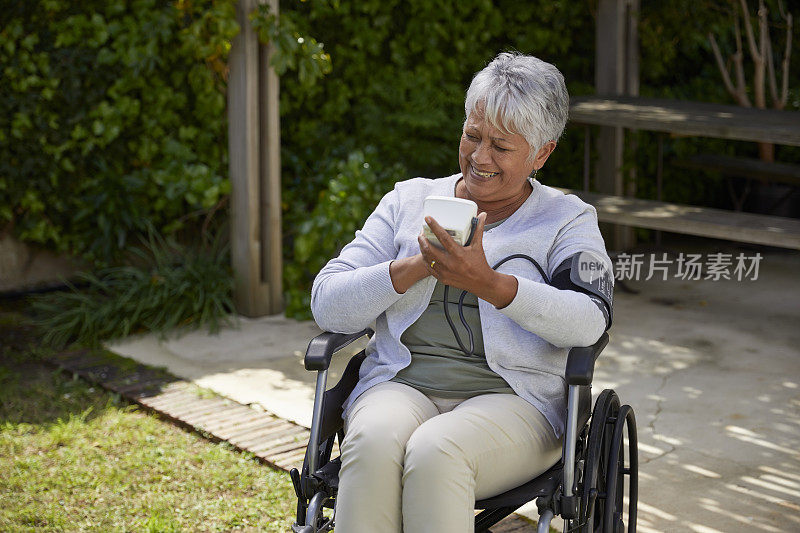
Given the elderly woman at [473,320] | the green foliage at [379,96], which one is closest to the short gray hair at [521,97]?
the elderly woman at [473,320]

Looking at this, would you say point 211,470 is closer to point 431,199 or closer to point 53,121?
point 431,199

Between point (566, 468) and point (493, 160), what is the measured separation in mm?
734

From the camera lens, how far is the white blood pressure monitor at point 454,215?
2.19 metres

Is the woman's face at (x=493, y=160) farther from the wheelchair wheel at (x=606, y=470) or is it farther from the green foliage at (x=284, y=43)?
the green foliage at (x=284, y=43)

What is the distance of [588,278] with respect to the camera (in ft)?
7.74

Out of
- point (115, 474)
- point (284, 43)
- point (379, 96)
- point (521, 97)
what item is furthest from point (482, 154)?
point (379, 96)

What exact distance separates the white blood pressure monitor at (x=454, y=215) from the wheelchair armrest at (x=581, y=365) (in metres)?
0.35

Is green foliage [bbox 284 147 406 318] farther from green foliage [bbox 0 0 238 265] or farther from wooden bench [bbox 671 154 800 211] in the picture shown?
wooden bench [bbox 671 154 800 211]

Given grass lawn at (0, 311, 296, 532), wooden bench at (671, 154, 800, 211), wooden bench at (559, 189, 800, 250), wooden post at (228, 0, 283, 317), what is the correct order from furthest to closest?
1. wooden bench at (671, 154, 800, 211)
2. wooden post at (228, 0, 283, 317)
3. wooden bench at (559, 189, 800, 250)
4. grass lawn at (0, 311, 296, 532)

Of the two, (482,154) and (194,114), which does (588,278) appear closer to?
(482,154)

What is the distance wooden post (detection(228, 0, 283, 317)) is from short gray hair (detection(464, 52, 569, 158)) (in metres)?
2.79

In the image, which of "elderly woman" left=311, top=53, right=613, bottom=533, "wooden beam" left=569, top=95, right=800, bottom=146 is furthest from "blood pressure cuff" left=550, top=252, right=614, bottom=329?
Answer: "wooden beam" left=569, top=95, right=800, bottom=146

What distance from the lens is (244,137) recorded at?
16.6 feet

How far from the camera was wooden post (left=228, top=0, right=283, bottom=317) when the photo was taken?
5.02 meters
